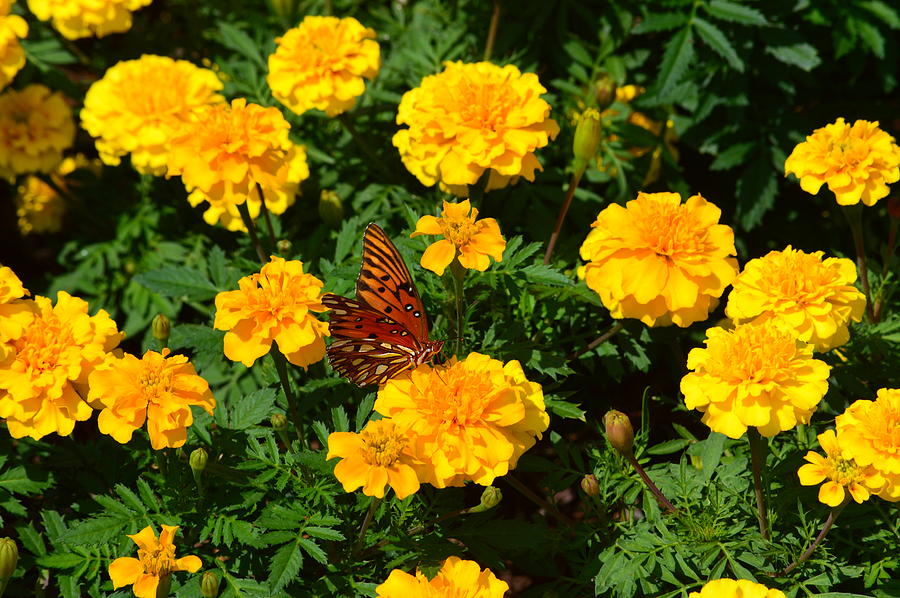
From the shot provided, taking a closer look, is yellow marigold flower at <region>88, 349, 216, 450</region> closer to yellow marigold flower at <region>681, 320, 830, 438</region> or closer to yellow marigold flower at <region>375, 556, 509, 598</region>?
yellow marigold flower at <region>375, 556, 509, 598</region>

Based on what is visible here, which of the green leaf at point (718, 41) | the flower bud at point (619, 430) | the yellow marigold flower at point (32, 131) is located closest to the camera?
the flower bud at point (619, 430)

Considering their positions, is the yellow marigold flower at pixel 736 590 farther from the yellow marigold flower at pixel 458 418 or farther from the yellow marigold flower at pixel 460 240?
the yellow marigold flower at pixel 460 240

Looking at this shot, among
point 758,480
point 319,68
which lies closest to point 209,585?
point 758,480

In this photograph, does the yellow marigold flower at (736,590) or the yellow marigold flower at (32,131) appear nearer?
the yellow marigold flower at (736,590)

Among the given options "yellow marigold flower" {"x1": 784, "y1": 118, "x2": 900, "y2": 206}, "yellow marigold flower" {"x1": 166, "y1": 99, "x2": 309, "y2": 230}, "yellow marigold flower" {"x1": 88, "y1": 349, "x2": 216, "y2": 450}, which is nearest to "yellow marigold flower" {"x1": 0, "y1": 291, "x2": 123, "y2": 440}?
"yellow marigold flower" {"x1": 88, "y1": 349, "x2": 216, "y2": 450}

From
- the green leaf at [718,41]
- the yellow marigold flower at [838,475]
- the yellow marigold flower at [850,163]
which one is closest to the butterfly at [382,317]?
the yellow marigold flower at [838,475]

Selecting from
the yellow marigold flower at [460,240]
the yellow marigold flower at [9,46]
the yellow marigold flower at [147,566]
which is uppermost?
the yellow marigold flower at [460,240]
